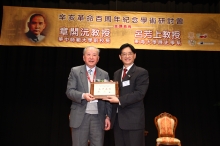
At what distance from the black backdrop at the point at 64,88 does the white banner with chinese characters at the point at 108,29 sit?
55 centimetres

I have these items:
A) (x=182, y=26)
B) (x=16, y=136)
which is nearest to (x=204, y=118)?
(x=182, y=26)

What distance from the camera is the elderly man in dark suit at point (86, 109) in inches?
91.1

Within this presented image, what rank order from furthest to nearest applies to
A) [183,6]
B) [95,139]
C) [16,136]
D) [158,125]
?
[183,6] < [16,136] < [158,125] < [95,139]

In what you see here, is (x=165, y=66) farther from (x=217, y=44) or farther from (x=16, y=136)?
(x=16, y=136)

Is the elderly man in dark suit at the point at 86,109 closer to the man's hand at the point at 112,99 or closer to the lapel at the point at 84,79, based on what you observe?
the lapel at the point at 84,79

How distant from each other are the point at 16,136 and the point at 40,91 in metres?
1.07

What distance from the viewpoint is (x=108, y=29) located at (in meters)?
4.74

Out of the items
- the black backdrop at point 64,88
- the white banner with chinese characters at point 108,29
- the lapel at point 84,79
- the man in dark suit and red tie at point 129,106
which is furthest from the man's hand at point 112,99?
the black backdrop at point 64,88

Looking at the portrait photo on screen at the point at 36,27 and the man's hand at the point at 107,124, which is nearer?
the man's hand at the point at 107,124

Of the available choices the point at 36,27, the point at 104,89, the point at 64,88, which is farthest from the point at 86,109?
the point at 36,27

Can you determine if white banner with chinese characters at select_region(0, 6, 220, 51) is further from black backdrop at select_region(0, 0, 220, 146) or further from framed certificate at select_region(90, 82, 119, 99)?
framed certificate at select_region(90, 82, 119, 99)

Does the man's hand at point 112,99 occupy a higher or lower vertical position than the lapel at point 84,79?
lower

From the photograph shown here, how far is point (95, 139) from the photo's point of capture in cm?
233

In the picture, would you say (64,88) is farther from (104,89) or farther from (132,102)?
(132,102)
